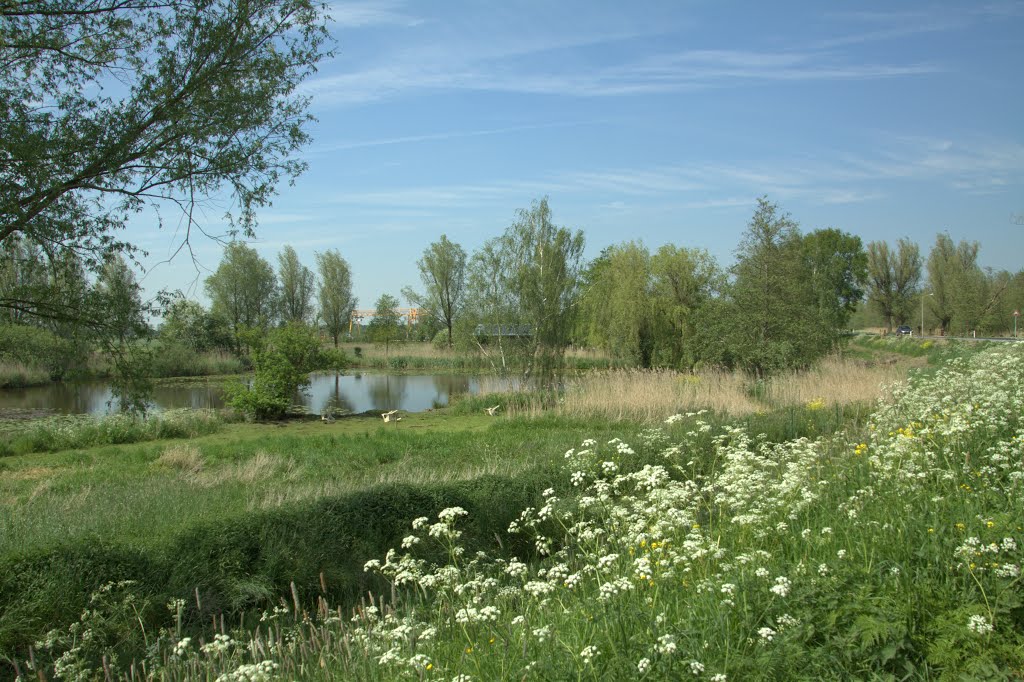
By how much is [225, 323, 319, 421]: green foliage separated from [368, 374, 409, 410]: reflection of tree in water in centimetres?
352

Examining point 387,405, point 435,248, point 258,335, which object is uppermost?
point 435,248

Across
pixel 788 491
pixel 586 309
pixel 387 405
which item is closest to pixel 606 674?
pixel 788 491

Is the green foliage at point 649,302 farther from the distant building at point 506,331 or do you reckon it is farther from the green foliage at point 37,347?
the green foliage at point 37,347

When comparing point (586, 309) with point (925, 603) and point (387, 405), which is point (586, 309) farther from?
point (925, 603)

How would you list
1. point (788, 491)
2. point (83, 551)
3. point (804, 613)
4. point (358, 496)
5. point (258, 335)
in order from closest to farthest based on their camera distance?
point (804, 613) → point (788, 491) → point (83, 551) → point (358, 496) → point (258, 335)

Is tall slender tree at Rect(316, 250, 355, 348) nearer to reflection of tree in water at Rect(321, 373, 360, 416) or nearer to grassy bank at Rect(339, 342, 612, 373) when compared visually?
grassy bank at Rect(339, 342, 612, 373)

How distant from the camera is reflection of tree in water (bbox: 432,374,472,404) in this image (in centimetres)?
2900

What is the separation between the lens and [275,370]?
2077 centimetres

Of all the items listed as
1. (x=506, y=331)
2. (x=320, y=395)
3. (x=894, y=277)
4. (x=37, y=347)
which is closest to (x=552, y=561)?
(x=37, y=347)

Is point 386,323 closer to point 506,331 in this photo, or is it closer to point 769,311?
point 506,331

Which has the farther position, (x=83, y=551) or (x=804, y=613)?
(x=83, y=551)

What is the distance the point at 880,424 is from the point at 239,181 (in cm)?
676

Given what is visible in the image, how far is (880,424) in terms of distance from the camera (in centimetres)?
689

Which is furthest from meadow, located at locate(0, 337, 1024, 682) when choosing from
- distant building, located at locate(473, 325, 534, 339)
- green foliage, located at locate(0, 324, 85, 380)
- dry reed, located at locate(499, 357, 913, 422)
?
distant building, located at locate(473, 325, 534, 339)
